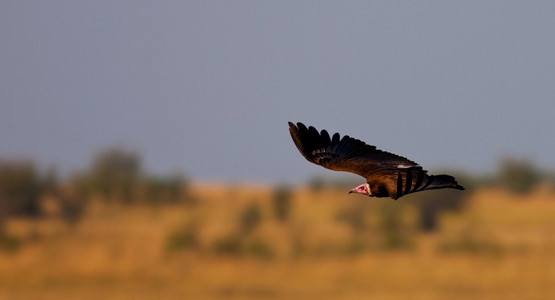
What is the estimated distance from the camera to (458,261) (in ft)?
130

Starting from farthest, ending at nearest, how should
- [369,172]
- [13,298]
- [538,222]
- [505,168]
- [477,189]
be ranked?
[505,168]
[477,189]
[538,222]
[13,298]
[369,172]

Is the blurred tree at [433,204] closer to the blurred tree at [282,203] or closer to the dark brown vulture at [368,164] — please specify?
the blurred tree at [282,203]

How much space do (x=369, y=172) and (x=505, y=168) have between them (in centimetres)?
4139

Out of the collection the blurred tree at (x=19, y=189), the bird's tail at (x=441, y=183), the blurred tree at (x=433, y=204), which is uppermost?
the blurred tree at (x=19, y=189)

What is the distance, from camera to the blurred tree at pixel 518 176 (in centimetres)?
5109

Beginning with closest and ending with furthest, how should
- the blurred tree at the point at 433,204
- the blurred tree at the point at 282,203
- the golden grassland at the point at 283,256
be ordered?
the golden grassland at the point at 283,256 < the blurred tree at the point at 433,204 < the blurred tree at the point at 282,203

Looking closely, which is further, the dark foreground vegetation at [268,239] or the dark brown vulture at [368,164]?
the dark foreground vegetation at [268,239]

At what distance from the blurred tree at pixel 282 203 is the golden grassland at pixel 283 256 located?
31cm

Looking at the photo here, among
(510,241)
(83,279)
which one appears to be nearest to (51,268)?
(83,279)


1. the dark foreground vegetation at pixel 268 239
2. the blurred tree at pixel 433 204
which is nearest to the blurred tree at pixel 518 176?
the dark foreground vegetation at pixel 268 239

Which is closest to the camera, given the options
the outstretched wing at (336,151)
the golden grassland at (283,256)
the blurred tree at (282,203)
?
the outstretched wing at (336,151)

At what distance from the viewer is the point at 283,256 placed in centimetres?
4134

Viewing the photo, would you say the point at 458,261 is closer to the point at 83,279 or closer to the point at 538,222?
the point at 538,222

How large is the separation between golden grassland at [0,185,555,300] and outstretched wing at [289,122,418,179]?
22562mm
